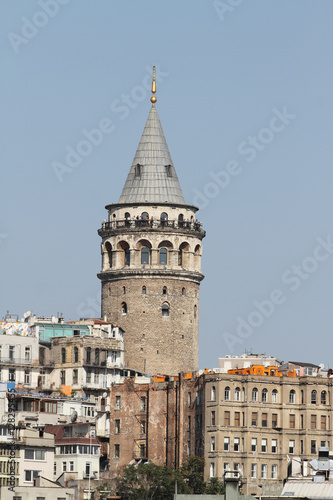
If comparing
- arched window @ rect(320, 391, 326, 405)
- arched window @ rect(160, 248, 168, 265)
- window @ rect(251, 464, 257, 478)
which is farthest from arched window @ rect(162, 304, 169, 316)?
window @ rect(251, 464, 257, 478)

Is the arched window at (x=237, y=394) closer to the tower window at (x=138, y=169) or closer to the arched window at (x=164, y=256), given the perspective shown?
the arched window at (x=164, y=256)

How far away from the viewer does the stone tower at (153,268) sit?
18925 centimetres

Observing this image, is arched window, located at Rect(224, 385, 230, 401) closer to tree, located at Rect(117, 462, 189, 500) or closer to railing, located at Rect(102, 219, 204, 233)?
tree, located at Rect(117, 462, 189, 500)

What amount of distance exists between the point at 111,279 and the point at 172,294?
638 cm

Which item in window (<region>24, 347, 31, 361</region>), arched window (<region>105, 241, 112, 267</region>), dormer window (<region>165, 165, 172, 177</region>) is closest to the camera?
window (<region>24, 347, 31, 361</region>)

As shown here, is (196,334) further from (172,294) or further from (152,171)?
(152,171)

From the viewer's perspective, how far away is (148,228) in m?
191

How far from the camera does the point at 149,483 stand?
529ft

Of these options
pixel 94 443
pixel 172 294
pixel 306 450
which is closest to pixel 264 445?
pixel 306 450

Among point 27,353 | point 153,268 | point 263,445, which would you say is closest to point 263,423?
point 263,445

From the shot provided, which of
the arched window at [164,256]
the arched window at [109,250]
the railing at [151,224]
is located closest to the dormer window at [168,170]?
the railing at [151,224]

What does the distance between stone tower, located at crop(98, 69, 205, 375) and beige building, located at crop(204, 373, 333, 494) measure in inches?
796

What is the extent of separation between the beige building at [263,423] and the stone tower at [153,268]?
20.2 m

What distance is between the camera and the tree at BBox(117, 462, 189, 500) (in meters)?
160
